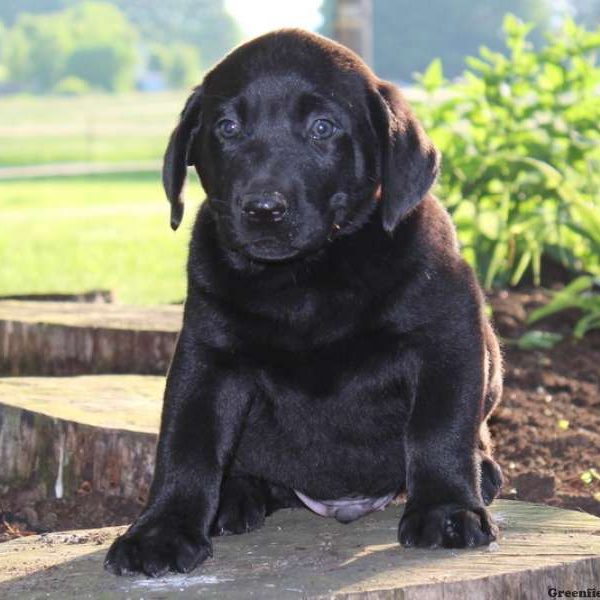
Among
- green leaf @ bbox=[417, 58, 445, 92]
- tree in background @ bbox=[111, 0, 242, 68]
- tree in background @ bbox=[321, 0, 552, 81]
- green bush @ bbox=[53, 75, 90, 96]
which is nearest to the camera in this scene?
green leaf @ bbox=[417, 58, 445, 92]

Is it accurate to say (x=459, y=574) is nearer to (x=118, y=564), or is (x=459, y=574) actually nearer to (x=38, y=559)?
(x=118, y=564)

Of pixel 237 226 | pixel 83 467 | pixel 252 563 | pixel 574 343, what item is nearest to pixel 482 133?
pixel 574 343

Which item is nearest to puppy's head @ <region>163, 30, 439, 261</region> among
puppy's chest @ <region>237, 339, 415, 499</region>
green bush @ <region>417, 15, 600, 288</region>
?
puppy's chest @ <region>237, 339, 415, 499</region>

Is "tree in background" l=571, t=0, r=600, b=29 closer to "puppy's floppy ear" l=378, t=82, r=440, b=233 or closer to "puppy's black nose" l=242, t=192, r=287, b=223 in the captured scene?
"puppy's floppy ear" l=378, t=82, r=440, b=233

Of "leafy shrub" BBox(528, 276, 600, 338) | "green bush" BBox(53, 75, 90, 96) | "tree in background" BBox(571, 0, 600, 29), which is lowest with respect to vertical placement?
"leafy shrub" BBox(528, 276, 600, 338)

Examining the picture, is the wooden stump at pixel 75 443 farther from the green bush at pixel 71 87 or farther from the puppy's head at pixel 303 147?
the green bush at pixel 71 87

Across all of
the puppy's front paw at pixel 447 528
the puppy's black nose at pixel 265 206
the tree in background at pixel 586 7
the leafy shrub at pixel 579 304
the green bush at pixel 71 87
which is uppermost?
the tree in background at pixel 586 7

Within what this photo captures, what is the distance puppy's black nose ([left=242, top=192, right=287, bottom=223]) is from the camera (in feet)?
10.3

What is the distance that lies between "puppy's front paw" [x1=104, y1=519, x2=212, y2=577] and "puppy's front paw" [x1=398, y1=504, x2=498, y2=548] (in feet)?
1.61

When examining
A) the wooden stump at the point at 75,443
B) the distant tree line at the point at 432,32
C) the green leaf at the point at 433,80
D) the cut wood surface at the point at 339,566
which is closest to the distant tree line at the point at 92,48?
the distant tree line at the point at 432,32

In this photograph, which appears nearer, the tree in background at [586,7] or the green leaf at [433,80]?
the green leaf at [433,80]

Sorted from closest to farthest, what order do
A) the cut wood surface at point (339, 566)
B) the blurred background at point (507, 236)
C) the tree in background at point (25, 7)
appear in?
the cut wood surface at point (339, 566) → the blurred background at point (507, 236) → the tree in background at point (25, 7)

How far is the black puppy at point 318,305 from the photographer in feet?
10.7

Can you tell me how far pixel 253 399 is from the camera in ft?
11.5
